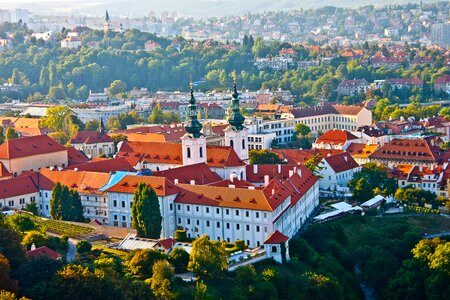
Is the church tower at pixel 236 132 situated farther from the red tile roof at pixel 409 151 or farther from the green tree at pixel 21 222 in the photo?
the green tree at pixel 21 222

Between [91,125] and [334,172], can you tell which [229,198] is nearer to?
[334,172]

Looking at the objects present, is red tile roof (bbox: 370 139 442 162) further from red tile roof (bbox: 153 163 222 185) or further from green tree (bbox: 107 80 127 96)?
green tree (bbox: 107 80 127 96)

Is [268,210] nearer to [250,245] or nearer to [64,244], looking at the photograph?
[250,245]

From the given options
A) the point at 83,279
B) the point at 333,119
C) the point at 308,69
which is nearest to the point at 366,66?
the point at 308,69

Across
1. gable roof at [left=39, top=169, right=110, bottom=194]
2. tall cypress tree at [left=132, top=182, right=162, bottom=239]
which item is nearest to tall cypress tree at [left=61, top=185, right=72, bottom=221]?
gable roof at [left=39, top=169, right=110, bottom=194]

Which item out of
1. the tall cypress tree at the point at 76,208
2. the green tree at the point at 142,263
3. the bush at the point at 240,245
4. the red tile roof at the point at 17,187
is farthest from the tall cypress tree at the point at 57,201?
the green tree at the point at 142,263

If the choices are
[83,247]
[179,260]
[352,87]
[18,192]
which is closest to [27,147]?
[18,192]
